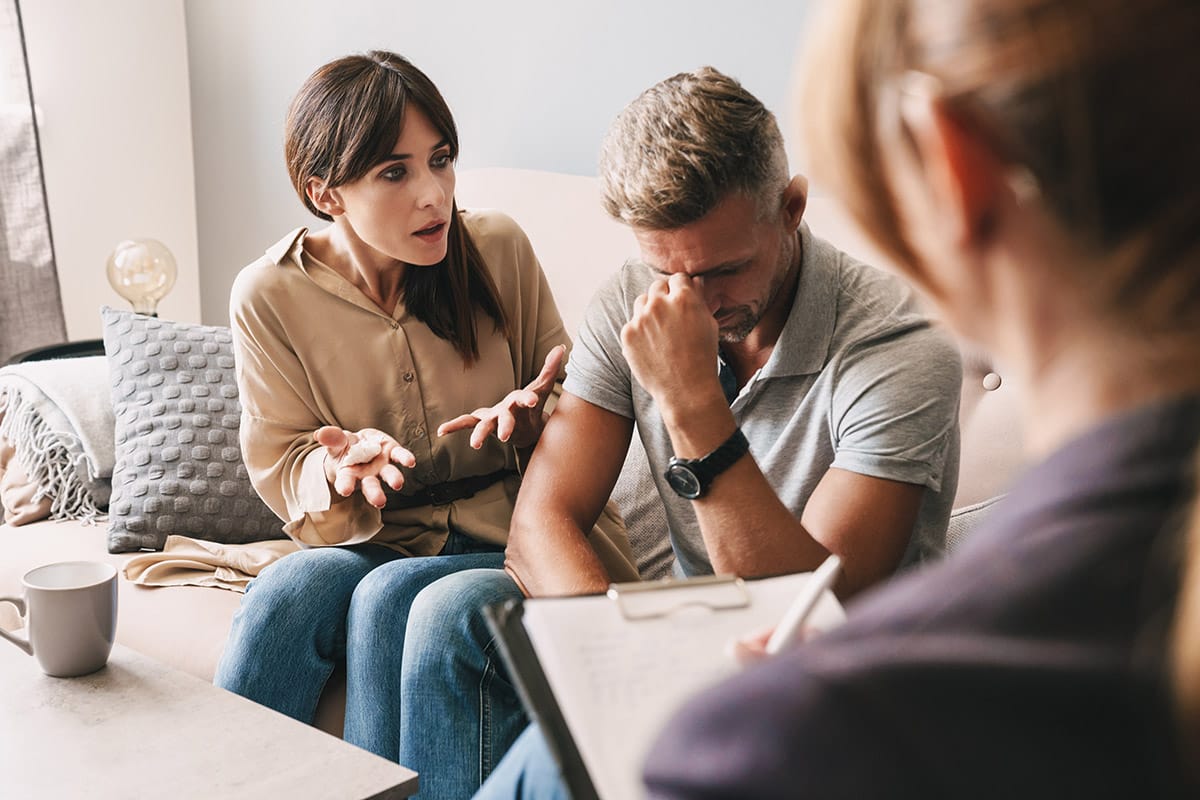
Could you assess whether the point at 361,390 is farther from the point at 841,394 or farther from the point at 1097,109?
the point at 1097,109

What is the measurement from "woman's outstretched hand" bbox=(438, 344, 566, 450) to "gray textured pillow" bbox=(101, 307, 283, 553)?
564 mm

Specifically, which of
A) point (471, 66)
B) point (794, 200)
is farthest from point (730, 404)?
point (471, 66)

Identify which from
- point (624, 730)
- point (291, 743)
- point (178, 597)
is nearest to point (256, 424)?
point (178, 597)

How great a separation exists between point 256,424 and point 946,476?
94 centimetres

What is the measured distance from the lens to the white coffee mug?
123 centimetres

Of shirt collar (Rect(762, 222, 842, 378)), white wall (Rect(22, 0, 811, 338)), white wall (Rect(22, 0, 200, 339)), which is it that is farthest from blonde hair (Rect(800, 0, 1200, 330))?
white wall (Rect(22, 0, 200, 339))

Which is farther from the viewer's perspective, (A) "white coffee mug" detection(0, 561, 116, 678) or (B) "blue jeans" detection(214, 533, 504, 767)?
(B) "blue jeans" detection(214, 533, 504, 767)

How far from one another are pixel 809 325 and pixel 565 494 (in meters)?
0.36

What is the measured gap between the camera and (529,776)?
0.73 metres

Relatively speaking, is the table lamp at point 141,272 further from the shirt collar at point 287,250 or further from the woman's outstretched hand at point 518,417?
the woman's outstretched hand at point 518,417

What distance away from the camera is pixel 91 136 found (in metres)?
3.13

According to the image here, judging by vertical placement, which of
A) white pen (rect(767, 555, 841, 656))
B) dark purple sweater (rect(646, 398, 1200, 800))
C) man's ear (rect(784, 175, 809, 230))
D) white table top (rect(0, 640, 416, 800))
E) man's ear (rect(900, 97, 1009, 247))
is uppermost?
man's ear (rect(900, 97, 1009, 247))

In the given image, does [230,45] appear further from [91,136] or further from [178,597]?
[178,597]

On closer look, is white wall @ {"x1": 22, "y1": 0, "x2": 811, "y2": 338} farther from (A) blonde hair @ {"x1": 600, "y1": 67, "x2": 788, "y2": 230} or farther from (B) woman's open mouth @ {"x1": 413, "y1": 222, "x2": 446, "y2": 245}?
(A) blonde hair @ {"x1": 600, "y1": 67, "x2": 788, "y2": 230}
